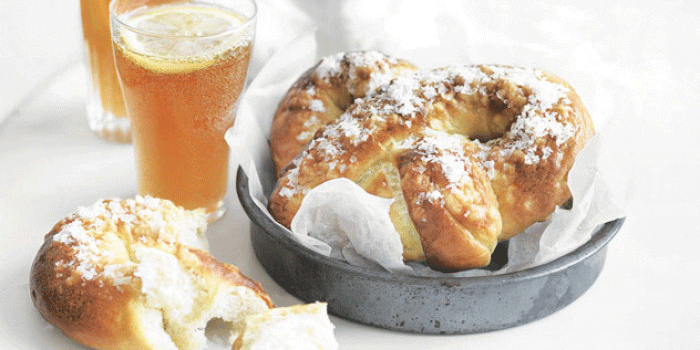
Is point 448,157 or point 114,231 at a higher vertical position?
point 448,157

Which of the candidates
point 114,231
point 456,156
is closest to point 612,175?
point 456,156

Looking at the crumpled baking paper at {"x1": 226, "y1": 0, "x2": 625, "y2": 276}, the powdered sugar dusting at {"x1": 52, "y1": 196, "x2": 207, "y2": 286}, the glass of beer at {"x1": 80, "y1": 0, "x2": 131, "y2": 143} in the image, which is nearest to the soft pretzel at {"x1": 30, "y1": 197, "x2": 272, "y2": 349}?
the powdered sugar dusting at {"x1": 52, "y1": 196, "x2": 207, "y2": 286}

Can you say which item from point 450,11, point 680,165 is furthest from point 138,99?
point 680,165

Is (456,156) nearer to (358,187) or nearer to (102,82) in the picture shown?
(358,187)

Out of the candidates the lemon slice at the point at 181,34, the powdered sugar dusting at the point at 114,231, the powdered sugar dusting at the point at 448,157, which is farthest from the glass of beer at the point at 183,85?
the powdered sugar dusting at the point at 448,157

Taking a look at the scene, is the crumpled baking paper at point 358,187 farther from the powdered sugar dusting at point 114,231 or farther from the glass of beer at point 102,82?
the glass of beer at point 102,82

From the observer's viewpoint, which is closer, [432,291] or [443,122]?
[432,291]

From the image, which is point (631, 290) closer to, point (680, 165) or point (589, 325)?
point (589, 325)
